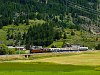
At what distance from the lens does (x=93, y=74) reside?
77438mm

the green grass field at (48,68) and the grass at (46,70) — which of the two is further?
the green grass field at (48,68)

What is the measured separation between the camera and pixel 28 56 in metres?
187

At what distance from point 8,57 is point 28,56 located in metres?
22.2

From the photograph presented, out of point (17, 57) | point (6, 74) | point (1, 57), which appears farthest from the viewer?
point (17, 57)

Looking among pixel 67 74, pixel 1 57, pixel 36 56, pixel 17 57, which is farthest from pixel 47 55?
pixel 67 74

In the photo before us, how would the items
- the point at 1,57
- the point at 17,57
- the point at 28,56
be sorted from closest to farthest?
the point at 1,57, the point at 17,57, the point at 28,56

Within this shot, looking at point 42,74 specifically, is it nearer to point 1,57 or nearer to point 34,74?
point 34,74

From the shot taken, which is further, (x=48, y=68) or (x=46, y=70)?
(x=48, y=68)

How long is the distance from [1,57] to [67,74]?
87080 mm

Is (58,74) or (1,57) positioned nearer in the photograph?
(58,74)

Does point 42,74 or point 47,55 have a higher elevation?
point 42,74

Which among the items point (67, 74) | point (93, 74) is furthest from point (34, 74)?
point (93, 74)

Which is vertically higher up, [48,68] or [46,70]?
[46,70]

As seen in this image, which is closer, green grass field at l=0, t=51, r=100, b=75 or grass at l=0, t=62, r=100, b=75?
grass at l=0, t=62, r=100, b=75
